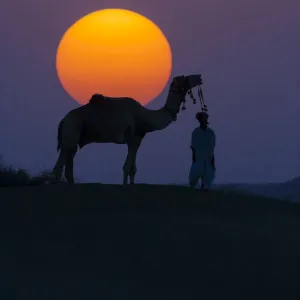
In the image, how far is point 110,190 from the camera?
20.3 meters

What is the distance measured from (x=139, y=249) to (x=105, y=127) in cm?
688

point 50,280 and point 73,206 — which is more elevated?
point 73,206

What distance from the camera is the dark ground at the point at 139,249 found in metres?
13.6

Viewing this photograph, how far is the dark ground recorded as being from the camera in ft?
44.5

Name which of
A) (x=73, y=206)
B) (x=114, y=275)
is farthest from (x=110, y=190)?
(x=114, y=275)

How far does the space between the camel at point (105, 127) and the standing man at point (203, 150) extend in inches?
40.1

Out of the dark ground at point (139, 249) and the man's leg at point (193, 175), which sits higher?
the man's leg at point (193, 175)

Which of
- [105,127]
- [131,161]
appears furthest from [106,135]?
[131,161]

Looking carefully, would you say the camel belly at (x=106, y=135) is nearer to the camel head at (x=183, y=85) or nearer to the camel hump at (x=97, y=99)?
the camel hump at (x=97, y=99)

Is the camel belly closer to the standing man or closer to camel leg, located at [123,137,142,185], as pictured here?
camel leg, located at [123,137,142,185]

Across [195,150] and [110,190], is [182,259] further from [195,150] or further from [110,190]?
[195,150]

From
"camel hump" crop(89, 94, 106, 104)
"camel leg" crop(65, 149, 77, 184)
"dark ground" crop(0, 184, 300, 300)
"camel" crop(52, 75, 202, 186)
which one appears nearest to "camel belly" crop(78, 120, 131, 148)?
"camel" crop(52, 75, 202, 186)

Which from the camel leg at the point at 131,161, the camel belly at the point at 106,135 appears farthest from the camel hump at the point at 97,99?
the camel leg at the point at 131,161

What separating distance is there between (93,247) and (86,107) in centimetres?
700
